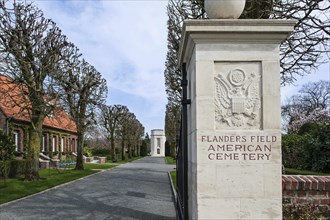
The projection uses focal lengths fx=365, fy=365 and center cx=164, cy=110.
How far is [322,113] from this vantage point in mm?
36031

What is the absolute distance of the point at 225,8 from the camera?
344 cm

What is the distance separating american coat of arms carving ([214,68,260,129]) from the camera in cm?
329

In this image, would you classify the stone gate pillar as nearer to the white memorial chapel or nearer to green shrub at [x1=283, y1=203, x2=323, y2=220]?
green shrub at [x1=283, y1=203, x2=323, y2=220]

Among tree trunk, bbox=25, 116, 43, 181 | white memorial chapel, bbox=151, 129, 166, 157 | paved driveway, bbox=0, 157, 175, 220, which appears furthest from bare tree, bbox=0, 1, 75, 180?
white memorial chapel, bbox=151, 129, 166, 157

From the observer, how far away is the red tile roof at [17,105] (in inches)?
→ 676

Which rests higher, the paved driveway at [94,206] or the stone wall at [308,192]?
the stone wall at [308,192]

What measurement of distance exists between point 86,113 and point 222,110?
81.1 feet

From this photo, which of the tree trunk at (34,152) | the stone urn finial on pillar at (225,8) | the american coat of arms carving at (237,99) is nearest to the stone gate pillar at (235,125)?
the american coat of arms carving at (237,99)

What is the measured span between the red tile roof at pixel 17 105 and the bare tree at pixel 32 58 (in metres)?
0.17

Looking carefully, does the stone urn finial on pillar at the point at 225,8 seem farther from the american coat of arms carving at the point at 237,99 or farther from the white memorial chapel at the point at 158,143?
the white memorial chapel at the point at 158,143

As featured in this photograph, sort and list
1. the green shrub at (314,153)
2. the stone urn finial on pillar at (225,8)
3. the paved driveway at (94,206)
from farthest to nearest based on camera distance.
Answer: the green shrub at (314,153)
the paved driveway at (94,206)
the stone urn finial on pillar at (225,8)

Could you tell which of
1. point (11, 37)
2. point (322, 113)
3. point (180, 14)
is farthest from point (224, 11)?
point (322, 113)

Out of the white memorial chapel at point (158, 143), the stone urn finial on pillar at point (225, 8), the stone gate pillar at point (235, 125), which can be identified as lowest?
the white memorial chapel at point (158, 143)

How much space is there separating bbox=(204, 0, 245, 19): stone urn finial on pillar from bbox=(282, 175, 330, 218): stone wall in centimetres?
280
